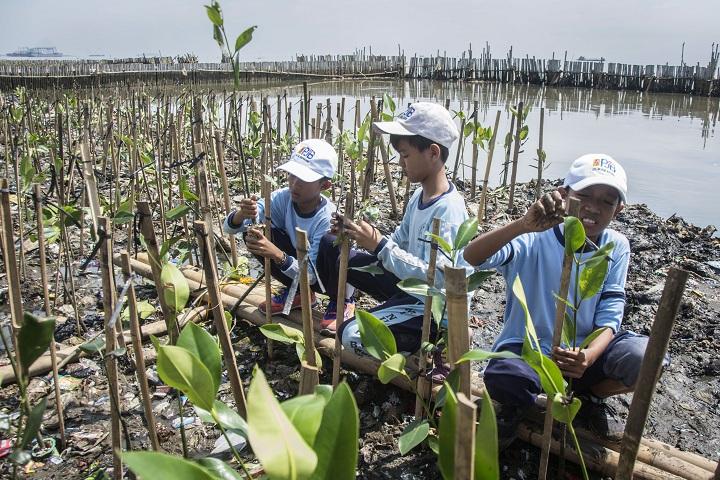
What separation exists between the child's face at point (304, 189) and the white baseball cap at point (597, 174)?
→ 4.09 ft

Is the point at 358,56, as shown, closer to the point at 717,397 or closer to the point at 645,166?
the point at 645,166

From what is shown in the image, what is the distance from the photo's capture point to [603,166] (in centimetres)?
183

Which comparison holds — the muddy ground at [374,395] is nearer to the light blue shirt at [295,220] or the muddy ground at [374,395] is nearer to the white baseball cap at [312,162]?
the light blue shirt at [295,220]

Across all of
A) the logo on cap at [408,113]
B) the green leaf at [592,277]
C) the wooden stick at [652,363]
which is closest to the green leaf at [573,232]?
the green leaf at [592,277]

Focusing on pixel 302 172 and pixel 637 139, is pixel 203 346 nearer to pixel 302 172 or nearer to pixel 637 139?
pixel 302 172

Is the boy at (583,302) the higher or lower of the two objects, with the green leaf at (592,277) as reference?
lower

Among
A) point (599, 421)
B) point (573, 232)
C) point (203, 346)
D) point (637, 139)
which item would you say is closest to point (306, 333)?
point (203, 346)

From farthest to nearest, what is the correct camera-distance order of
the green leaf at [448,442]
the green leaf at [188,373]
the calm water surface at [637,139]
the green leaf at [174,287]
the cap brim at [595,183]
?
the calm water surface at [637,139]
the cap brim at [595,183]
the green leaf at [174,287]
the green leaf at [188,373]
the green leaf at [448,442]

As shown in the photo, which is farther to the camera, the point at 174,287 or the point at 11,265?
the point at 11,265

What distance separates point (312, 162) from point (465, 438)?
210 centimetres

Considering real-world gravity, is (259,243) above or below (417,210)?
below

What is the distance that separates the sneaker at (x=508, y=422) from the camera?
6.35 ft

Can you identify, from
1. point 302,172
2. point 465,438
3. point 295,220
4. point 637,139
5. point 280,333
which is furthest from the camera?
point 637,139

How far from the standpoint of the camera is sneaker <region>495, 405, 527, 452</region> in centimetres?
193
